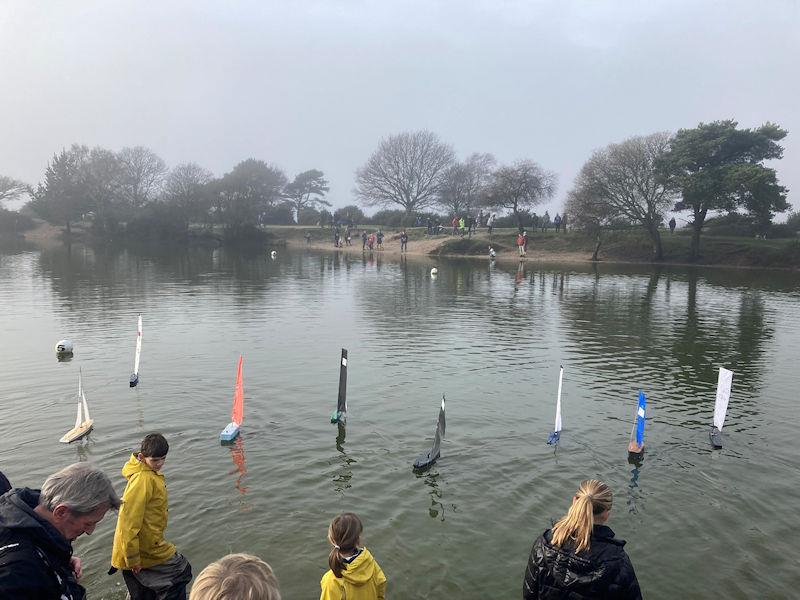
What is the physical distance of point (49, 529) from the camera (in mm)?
3084

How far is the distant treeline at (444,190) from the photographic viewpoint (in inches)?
2208

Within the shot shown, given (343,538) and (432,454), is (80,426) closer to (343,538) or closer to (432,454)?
(432,454)

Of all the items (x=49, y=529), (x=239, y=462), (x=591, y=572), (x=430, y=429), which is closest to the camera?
(x=49, y=529)

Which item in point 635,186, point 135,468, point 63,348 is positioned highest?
point 635,186

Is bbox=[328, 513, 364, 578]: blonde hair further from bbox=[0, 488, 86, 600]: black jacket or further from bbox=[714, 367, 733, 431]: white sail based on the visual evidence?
bbox=[714, 367, 733, 431]: white sail

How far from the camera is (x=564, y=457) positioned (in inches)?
409

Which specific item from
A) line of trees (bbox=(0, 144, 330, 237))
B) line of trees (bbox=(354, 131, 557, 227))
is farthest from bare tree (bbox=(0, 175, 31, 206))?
line of trees (bbox=(354, 131, 557, 227))

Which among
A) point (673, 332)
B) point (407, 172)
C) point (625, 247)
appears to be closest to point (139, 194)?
point (407, 172)

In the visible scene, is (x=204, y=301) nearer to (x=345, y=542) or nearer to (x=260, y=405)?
(x=260, y=405)

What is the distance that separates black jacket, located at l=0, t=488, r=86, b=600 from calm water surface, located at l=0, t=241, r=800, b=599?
3.79m

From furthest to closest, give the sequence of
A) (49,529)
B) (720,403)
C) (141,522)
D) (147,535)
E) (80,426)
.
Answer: (720,403) → (80,426) → (147,535) → (141,522) → (49,529)

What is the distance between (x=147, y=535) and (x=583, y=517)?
3.75m

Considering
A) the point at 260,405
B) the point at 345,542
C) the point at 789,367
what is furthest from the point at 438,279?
the point at 345,542

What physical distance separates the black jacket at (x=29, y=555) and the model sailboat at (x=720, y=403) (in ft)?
35.9
